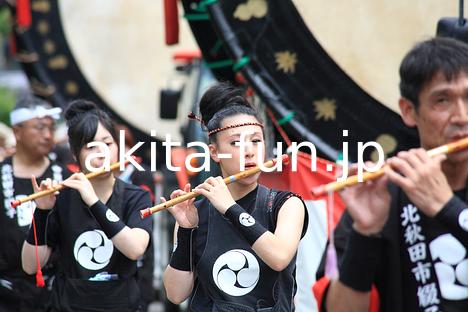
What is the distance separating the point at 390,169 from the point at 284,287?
1172 millimetres

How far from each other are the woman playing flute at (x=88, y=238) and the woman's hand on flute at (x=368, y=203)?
1991mm

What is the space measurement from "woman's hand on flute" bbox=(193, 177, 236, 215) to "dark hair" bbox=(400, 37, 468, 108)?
92cm

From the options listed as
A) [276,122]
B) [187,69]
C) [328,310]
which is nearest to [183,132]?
[187,69]

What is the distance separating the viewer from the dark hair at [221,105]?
3705 mm

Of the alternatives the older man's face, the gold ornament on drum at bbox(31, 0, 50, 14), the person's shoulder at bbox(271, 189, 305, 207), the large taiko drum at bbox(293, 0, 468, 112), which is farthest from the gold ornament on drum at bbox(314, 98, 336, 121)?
the gold ornament on drum at bbox(31, 0, 50, 14)

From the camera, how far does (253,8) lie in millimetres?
4852

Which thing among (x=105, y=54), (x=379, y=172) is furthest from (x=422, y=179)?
(x=105, y=54)

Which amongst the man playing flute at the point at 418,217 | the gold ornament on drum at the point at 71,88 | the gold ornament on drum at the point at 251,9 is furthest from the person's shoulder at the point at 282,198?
the gold ornament on drum at the point at 71,88

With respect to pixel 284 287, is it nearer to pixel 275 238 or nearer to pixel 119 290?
pixel 275 238


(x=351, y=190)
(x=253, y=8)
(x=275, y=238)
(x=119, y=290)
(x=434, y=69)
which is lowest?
(x=119, y=290)

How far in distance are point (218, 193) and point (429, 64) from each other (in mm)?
1080

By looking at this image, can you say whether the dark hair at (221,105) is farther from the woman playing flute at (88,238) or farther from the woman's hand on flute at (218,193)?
the woman playing flute at (88,238)

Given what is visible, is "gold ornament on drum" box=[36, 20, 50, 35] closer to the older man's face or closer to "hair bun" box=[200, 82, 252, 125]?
"hair bun" box=[200, 82, 252, 125]

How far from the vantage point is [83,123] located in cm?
451
